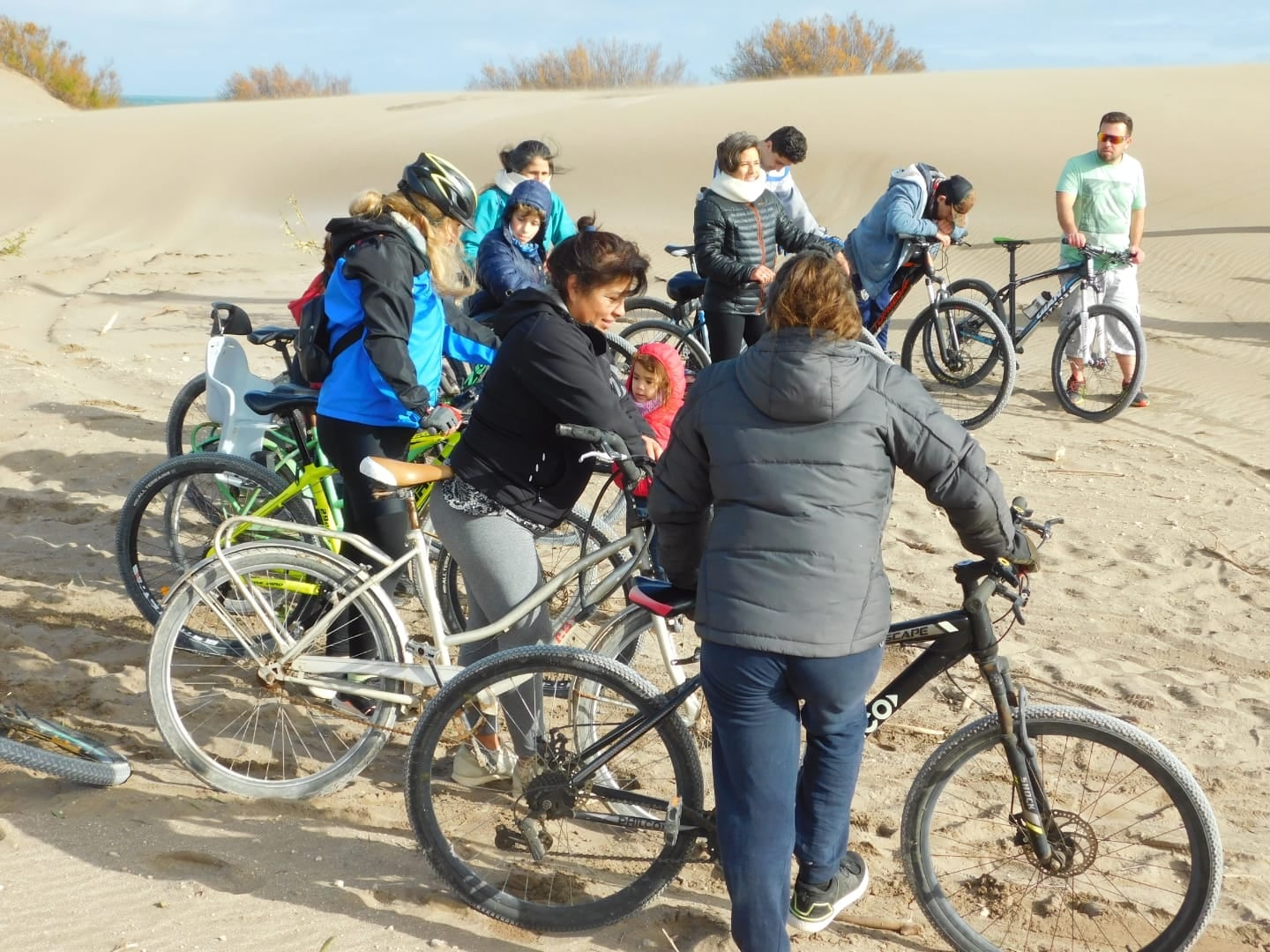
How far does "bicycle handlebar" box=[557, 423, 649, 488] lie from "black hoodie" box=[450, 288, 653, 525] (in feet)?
0.09

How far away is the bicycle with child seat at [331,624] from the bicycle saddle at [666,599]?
17.0 inches

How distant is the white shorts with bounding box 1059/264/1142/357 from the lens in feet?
28.1

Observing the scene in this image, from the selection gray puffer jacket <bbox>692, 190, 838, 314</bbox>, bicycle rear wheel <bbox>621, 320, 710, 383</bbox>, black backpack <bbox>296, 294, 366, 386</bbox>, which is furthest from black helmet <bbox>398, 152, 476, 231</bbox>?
bicycle rear wheel <bbox>621, 320, 710, 383</bbox>

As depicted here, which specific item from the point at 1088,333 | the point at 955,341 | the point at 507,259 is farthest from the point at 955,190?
the point at 507,259

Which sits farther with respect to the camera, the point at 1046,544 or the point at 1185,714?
the point at 1046,544

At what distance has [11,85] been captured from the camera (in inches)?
1753

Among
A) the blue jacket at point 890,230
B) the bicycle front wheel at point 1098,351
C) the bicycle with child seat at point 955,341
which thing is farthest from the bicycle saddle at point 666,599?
the bicycle front wheel at point 1098,351

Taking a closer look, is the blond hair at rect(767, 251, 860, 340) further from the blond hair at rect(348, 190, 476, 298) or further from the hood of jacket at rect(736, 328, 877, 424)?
the blond hair at rect(348, 190, 476, 298)

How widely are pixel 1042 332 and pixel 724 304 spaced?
519 cm

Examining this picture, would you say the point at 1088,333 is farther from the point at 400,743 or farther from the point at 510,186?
the point at 400,743

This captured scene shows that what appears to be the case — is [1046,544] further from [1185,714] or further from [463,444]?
[463,444]

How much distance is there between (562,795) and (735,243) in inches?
188

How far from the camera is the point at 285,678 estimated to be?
3816mm

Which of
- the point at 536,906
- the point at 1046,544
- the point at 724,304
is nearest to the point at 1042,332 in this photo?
the point at 724,304
